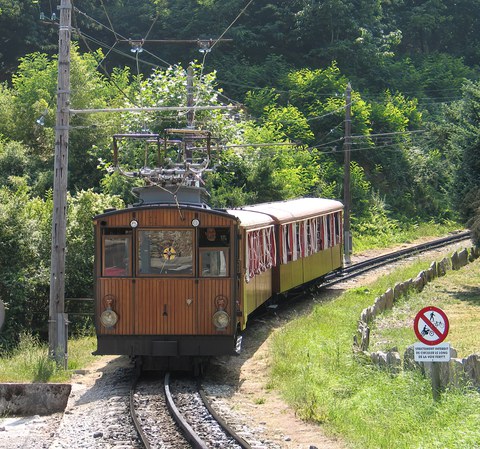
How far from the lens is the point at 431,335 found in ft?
39.1

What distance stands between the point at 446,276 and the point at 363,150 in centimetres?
2135

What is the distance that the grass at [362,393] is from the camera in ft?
36.3

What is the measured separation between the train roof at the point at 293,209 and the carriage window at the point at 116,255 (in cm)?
423

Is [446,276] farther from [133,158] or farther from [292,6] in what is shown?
[292,6]

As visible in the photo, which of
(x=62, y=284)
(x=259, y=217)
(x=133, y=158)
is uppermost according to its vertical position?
(x=133, y=158)

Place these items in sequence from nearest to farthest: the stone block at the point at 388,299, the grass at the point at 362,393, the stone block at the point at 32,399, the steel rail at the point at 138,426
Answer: the grass at the point at 362,393 < the steel rail at the point at 138,426 < the stone block at the point at 32,399 < the stone block at the point at 388,299

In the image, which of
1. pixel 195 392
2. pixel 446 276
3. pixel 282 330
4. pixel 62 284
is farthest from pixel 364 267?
pixel 195 392

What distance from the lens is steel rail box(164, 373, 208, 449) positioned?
11289mm

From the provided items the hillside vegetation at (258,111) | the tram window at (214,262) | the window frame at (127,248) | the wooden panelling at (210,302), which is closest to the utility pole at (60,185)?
the hillside vegetation at (258,111)

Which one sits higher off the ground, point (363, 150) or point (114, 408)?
point (363, 150)

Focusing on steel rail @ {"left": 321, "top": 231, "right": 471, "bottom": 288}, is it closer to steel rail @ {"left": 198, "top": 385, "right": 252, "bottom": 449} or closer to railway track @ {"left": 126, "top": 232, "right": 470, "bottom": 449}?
railway track @ {"left": 126, "top": 232, "right": 470, "bottom": 449}

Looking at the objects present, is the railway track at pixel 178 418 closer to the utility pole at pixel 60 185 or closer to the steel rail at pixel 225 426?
the steel rail at pixel 225 426

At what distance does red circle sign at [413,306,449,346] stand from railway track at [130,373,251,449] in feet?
8.67

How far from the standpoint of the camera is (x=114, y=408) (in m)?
13.7
